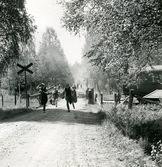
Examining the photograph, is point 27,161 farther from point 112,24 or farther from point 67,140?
point 112,24

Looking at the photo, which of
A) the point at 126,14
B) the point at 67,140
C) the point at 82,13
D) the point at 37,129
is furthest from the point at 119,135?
the point at 82,13

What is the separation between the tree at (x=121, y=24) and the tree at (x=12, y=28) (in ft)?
22.7

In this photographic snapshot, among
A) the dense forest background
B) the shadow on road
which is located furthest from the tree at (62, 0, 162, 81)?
the shadow on road

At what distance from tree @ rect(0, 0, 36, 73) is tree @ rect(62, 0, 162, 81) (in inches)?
272

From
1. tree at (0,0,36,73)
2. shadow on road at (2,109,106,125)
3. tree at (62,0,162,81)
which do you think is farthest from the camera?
tree at (0,0,36,73)

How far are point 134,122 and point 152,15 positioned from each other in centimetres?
393

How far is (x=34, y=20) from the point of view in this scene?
1864 centimetres

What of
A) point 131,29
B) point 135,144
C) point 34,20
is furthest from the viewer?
point 34,20

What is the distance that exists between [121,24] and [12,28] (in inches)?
452

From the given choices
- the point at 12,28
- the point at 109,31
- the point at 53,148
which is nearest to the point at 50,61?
the point at 12,28

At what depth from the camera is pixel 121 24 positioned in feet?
25.0

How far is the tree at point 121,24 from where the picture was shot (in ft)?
24.8

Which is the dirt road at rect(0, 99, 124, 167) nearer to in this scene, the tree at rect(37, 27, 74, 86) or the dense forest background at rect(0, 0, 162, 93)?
the dense forest background at rect(0, 0, 162, 93)

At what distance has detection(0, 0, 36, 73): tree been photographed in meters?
16.3
